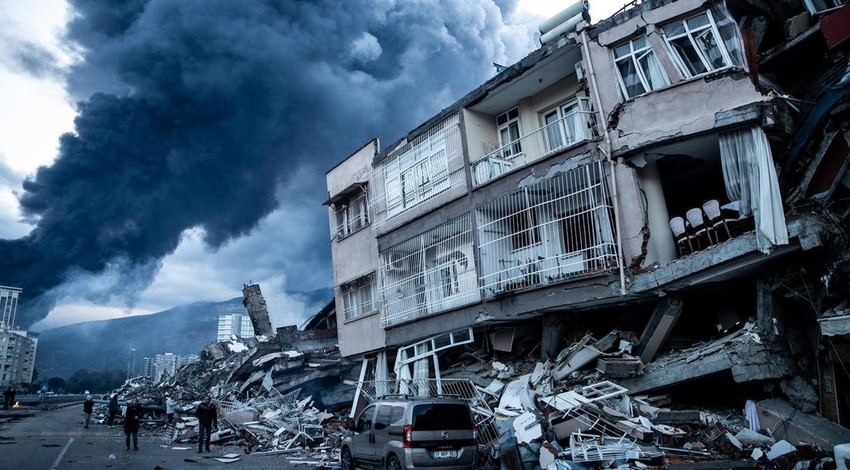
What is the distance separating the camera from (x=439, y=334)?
16.0 metres

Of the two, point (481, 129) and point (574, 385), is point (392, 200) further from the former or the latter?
point (574, 385)

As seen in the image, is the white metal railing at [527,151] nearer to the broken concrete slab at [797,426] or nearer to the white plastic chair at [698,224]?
the white plastic chair at [698,224]

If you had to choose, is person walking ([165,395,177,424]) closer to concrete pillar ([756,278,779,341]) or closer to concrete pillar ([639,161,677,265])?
concrete pillar ([639,161,677,265])

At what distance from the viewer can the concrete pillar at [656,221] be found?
37.7ft

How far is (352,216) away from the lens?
21.4 metres

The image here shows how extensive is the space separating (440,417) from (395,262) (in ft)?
29.2

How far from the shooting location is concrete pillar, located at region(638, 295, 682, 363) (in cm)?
1101

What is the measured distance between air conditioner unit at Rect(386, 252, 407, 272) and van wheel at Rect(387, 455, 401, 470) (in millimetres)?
8913

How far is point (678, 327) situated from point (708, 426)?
3.18 metres

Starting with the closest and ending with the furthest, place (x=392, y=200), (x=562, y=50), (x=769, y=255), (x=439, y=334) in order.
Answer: (x=769, y=255) < (x=562, y=50) < (x=439, y=334) < (x=392, y=200)

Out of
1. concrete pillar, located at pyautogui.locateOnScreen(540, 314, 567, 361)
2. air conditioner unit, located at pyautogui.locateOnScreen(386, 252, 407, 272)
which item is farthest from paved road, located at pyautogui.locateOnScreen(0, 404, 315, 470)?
air conditioner unit, located at pyautogui.locateOnScreen(386, 252, 407, 272)

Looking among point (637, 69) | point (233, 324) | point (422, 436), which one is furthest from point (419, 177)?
point (233, 324)

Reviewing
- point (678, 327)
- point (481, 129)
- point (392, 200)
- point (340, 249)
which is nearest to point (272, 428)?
point (340, 249)

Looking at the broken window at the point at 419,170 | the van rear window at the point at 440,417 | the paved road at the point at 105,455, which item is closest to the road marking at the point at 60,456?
the paved road at the point at 105,455
